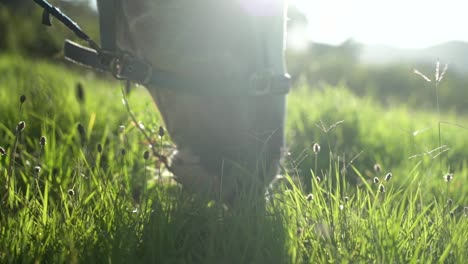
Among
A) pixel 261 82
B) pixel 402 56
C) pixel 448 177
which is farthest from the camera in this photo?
pixel 402 56

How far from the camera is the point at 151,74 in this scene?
1894 mm

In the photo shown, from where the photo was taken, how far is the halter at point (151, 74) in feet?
6.13

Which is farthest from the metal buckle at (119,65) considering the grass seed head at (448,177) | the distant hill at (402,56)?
the distant hill at (402,56)

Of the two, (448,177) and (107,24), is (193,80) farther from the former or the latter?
(448,177)

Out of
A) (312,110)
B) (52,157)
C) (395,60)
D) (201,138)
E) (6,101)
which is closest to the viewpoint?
(201,138)

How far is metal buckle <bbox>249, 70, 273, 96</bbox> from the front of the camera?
6.09 feet

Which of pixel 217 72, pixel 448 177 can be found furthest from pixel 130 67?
pixel 448 177

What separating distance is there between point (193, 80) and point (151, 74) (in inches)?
5.0

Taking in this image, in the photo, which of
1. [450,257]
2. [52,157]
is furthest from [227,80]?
[52,157]

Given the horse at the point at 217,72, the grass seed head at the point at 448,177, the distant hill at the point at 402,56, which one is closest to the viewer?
the grass seed head at the point at 448,177

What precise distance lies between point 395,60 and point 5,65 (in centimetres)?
1061

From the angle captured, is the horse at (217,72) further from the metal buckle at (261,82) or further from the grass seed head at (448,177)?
the grass seed head at (448,177)

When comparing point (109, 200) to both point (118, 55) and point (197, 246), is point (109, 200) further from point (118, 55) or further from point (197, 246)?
point (118, 55)

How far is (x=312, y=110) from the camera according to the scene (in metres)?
5.00
